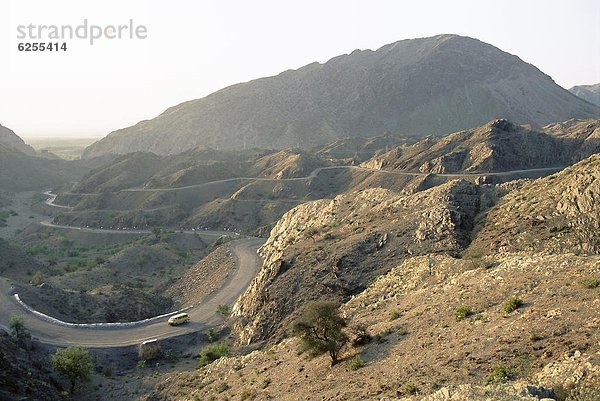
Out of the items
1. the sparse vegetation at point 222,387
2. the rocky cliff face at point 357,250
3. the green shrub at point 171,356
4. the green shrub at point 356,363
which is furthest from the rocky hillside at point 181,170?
the green shrub at point 356,363

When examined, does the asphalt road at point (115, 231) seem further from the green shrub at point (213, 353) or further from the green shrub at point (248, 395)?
the green shrub at point (248, 395)

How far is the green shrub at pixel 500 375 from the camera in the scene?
42.9ft

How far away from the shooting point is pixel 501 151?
84.1 meters

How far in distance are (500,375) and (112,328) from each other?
3337 cm

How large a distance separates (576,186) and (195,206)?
294 feet

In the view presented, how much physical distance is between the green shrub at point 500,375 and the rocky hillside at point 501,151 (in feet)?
240

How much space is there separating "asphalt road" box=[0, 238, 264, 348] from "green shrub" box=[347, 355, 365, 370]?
892 inches

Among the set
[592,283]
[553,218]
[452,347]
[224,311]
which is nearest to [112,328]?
[224,311]

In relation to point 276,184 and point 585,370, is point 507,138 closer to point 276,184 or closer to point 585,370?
point 276,184

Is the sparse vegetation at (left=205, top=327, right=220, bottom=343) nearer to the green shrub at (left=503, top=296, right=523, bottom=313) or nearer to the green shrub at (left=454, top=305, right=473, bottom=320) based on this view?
the green shrub at (left=454, top=305, right=473, bottom=320)

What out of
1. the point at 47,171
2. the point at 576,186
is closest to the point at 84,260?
the point at 576,186

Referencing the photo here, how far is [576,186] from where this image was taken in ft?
91.8

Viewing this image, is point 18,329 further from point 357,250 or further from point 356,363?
point 356,363

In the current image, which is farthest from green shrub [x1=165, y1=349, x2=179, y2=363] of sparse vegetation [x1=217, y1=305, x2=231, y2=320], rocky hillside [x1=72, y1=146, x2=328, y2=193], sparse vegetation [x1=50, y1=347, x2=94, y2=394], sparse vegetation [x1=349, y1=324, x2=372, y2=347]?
rocky hillside [x1=72, y1=146, x2=328, y2=193]
